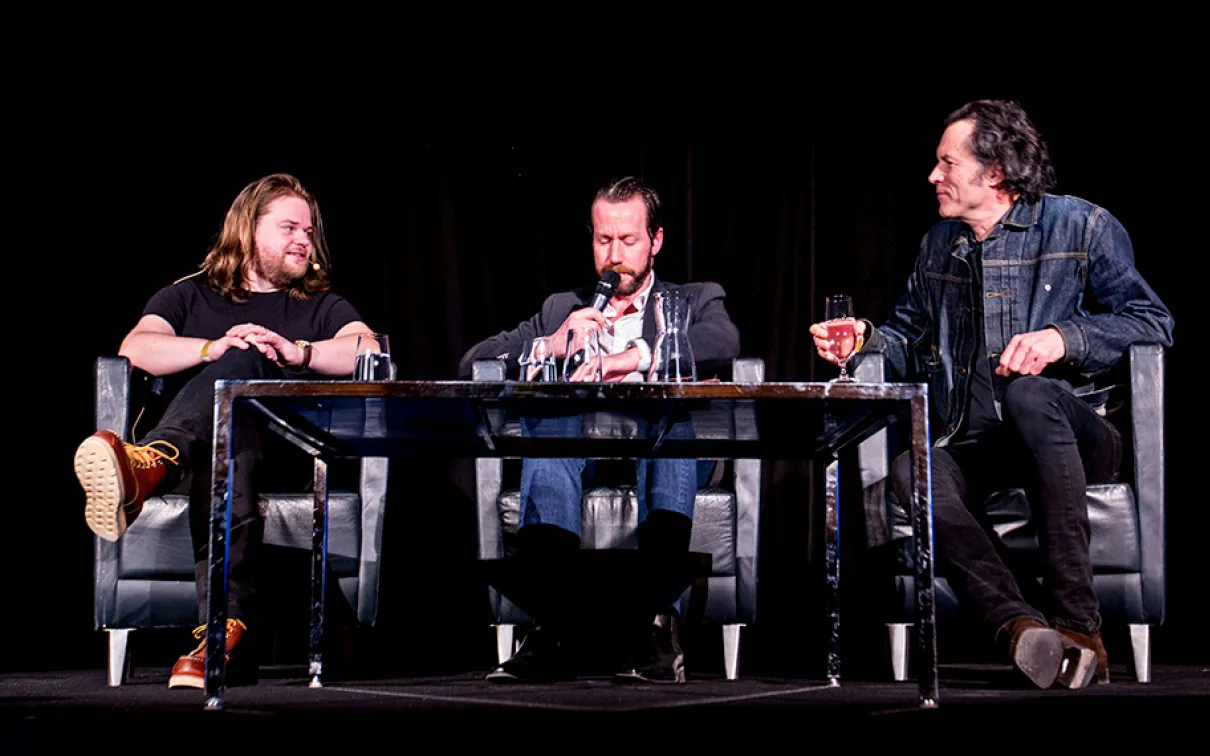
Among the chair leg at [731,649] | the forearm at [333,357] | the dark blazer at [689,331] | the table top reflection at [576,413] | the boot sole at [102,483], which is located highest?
the dark blazer at [689,331]

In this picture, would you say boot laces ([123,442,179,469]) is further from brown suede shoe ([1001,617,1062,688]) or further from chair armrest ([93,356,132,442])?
brown suede shoe ([1001,617,1062,688])

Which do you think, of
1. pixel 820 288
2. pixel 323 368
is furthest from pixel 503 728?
pixel 820 288

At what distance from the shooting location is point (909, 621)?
2506 mm

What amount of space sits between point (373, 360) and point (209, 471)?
54 centimetres

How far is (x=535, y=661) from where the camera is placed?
221 cm

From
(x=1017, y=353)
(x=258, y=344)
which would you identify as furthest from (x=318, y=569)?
(x=1017, y=353)

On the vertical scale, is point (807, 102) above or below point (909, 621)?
above

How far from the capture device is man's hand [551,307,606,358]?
2283 millimetres

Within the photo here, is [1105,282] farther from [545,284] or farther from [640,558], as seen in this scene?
[545,284]

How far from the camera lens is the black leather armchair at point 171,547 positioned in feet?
8.13

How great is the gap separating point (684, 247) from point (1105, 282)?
4.83ft

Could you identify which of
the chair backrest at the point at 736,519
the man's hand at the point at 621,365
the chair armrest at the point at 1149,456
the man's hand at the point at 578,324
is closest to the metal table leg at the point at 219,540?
the man's hand at the point at 578,324

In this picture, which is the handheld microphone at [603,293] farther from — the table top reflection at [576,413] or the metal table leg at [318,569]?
the metal table leg at [318,569]

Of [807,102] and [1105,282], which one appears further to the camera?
[807,102]
